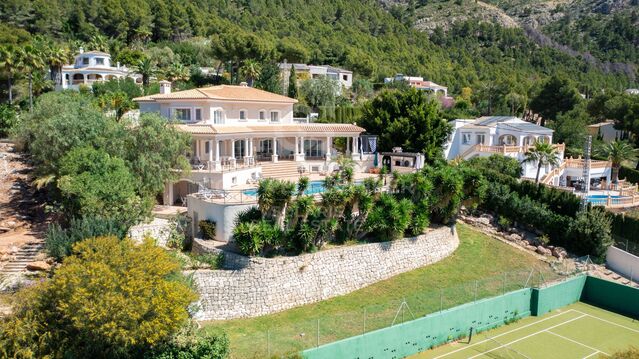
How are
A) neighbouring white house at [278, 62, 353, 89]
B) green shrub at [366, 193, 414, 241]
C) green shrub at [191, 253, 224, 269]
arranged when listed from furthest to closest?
neighbouring white house at [278, 62, 353, 89], green shrub at [366, 193, 414, 241], green shrub at [191, 253, 224, 269]

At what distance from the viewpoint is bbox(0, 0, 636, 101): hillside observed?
3194 inches

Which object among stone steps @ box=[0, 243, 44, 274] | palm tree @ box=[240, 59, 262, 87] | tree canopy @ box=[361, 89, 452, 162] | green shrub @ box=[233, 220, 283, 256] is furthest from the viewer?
palm tree @ box=[240, 59, 262, 87]

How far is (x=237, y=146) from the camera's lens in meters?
38.3

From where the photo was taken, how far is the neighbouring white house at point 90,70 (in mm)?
63000

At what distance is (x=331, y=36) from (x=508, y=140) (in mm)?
69964

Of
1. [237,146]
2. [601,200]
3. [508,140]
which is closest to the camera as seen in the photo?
[601,200]

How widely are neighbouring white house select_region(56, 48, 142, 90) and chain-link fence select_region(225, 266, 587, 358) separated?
4943 cm

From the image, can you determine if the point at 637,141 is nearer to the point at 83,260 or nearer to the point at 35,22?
the point at 83,260

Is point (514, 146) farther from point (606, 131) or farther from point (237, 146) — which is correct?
point (606, 131)

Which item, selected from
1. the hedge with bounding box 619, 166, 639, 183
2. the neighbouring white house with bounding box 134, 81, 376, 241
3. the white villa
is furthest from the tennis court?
the hedge with bounding box 619, 166, 639, 183

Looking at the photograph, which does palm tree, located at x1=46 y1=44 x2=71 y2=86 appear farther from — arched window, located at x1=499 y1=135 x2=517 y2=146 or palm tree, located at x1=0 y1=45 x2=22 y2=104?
arched window, located at x1=499 y1=135 x2=517 y2=146

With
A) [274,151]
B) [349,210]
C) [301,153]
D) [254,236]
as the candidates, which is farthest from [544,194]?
[254,236]

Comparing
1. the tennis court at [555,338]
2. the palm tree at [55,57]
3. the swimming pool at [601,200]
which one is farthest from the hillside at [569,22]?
the tennis court at [555,338]

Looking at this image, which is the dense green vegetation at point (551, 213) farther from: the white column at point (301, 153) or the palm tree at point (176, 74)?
the palm tree at point (176, 74)
